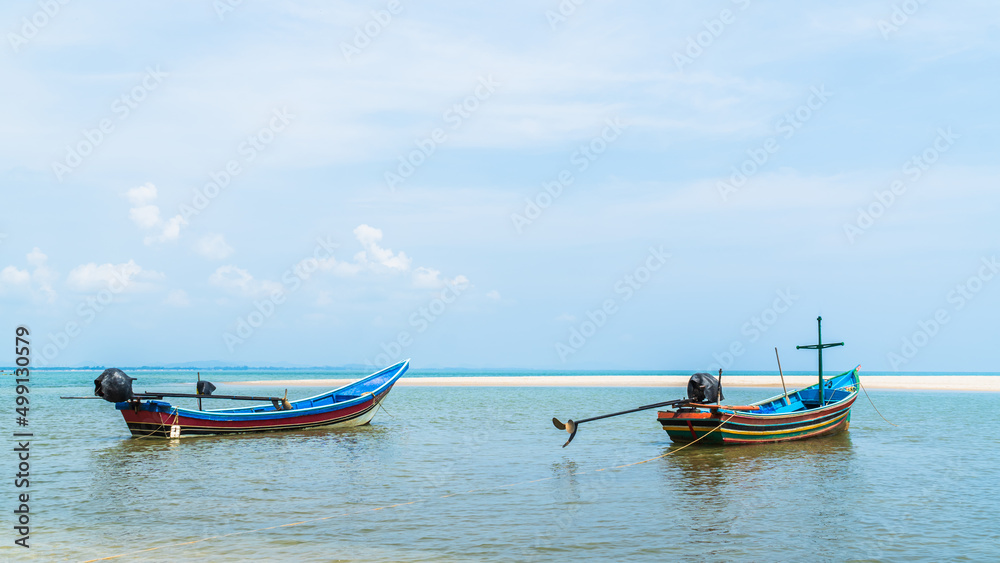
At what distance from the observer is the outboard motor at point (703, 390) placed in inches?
842

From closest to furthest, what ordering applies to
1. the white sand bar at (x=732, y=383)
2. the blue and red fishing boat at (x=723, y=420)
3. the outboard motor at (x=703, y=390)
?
the blue and red fishing boat at (x=723, y=420) → the outboard motor at (x=703, y=390) → the white sand bar at (x=732, y=383)

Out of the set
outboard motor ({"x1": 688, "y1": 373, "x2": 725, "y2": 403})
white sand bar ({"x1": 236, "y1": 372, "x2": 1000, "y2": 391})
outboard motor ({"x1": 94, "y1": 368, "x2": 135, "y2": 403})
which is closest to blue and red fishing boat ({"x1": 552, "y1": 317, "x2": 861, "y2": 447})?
outboard motor ({"x1": 688, "y1": 373, "x2": 725, "y2": 403})

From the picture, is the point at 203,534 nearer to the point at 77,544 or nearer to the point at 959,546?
the point at 77,544

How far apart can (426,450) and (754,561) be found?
44.4ft

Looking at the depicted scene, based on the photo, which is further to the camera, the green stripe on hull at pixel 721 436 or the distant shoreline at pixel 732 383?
the distant shoreline at pixel 732 383

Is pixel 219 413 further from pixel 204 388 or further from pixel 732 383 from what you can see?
pixel 732 383

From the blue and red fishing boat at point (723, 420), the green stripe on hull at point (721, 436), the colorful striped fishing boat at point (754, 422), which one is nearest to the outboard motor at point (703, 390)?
the blue and red fishing boat at point (723, 420)

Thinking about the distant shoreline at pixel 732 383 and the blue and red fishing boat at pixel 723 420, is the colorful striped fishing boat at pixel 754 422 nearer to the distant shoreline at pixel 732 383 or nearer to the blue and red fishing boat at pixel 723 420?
the blue and red fishing boat at pixel 723 420

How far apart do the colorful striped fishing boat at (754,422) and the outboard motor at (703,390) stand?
0.50 metres

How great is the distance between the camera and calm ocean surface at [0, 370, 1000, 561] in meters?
10.9

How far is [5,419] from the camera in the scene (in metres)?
33.8

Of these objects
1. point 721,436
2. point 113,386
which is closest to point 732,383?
point 721,436

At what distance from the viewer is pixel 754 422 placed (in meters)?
21.5

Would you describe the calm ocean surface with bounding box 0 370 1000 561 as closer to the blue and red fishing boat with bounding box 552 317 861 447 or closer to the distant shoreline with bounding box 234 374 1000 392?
the blue and red fishing boat with bounding box 552 317 861 447
